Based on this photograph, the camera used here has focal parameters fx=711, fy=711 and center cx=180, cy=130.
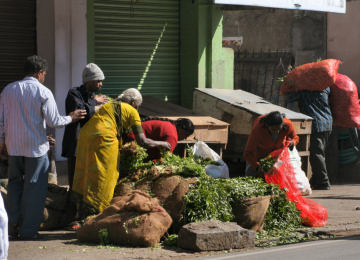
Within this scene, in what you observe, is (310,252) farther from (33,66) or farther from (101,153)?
(33,66)

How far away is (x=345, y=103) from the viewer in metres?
12.0

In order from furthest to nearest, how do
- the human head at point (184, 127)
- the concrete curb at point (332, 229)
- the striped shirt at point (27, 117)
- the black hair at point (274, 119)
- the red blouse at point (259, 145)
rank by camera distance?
the red blouse at point (259, 145)
the black hair at point (274, 119)
the human head at point (184, 127)
the concrete curb at point (332, 229)
the striped shirt at point (27, 117)

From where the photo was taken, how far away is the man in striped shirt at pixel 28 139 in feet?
23.5

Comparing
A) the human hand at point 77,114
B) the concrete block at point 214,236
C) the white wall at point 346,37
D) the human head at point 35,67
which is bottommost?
the concrete block at point 214,236

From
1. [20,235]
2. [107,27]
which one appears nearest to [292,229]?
[20,235]

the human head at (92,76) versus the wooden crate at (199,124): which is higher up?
the human head at (92,76)

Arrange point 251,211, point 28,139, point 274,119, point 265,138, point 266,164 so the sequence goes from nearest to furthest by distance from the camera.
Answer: point 28,139
point 251,211
point 266,164
point 274,119
point 265,138

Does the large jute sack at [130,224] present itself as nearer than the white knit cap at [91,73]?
Yes

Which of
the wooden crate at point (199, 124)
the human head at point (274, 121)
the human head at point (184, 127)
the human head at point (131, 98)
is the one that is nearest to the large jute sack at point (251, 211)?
the human head at point (184, 127)

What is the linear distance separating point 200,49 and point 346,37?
5201 mm

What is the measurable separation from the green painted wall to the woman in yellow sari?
15.4ft

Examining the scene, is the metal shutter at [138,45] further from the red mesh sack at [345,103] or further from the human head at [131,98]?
the human head at [131,98]

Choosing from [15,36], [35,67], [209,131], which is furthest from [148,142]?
[15,36]

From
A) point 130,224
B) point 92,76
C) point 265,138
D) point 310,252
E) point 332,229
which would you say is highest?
point 92,76
